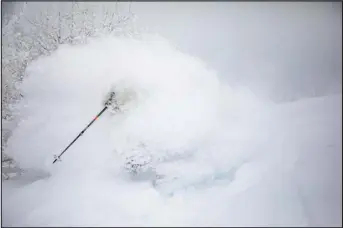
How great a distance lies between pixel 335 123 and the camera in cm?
185

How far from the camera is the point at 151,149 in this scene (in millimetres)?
1705

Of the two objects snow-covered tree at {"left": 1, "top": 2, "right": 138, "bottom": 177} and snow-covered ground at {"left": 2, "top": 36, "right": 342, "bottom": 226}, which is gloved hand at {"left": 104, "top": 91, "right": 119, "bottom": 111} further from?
snow-covered tree at {"left": 1, "top": 2, "right": 138, "bottom": 177}

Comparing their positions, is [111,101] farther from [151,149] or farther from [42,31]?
[42,31]

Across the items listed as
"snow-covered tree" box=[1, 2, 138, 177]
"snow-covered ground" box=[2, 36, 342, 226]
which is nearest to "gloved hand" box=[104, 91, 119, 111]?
"snow-covered ground" box=[2, 36, 342, 226]

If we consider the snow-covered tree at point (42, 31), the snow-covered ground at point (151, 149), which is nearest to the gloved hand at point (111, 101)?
the snow-covered ground at point (151, 149)

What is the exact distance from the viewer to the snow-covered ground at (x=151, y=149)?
1.67 m

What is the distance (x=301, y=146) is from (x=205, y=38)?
Answer: 0.83 metres

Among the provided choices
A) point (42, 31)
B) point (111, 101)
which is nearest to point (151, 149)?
point (111, 101)

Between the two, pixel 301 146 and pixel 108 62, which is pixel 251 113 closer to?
pixel 301 146

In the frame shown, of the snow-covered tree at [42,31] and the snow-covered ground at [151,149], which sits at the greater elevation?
the snow-covered tree at [42,31]

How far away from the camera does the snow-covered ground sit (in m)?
1.67

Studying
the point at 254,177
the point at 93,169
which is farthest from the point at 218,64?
the point at 93,169

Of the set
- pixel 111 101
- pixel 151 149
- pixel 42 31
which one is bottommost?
pixel 151 149

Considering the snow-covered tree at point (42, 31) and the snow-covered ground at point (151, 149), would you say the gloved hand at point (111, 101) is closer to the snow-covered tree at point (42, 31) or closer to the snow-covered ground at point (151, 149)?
the snow-covered ground at point (151, 149)
